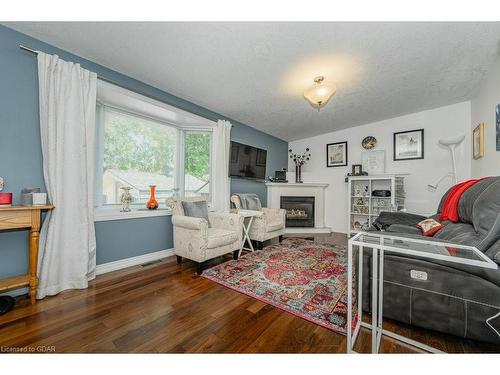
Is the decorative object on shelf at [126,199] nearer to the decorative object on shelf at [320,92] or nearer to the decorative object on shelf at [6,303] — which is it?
the decorative object on shelf at [6,303]

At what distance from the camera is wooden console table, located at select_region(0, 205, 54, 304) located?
155 cm

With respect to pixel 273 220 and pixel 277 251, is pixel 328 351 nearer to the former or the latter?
pixel 277 251

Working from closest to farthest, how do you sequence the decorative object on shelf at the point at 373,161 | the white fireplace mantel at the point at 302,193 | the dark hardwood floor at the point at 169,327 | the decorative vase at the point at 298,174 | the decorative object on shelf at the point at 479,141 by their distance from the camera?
the dark hardwood floor at the point at 169,327 < the decorative object on shelf at the point at 479,141 < the decorative object on shelf at the point at 373,161 < the white fireplace mantel at the point at 302,193 < the decorative vase at the point at 298,174

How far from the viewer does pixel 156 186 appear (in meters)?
3.16

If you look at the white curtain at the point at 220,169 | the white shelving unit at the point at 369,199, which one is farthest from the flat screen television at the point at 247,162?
the white shelving unit at the point at 369,199

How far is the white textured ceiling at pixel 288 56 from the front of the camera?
1773 millimetres

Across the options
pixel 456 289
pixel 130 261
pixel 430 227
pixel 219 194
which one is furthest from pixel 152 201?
pixel 430 227

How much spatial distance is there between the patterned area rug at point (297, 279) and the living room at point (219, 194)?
22mm

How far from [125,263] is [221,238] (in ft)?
3.83

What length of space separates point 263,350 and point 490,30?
3109 millimetres

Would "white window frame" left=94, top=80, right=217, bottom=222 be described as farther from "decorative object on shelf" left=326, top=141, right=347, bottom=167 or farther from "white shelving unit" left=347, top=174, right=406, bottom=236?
"white shelving unit" left=347, top=174, right=406, bottom=236

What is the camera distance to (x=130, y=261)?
8.31 feet

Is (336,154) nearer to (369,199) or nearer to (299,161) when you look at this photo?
(299,161)
